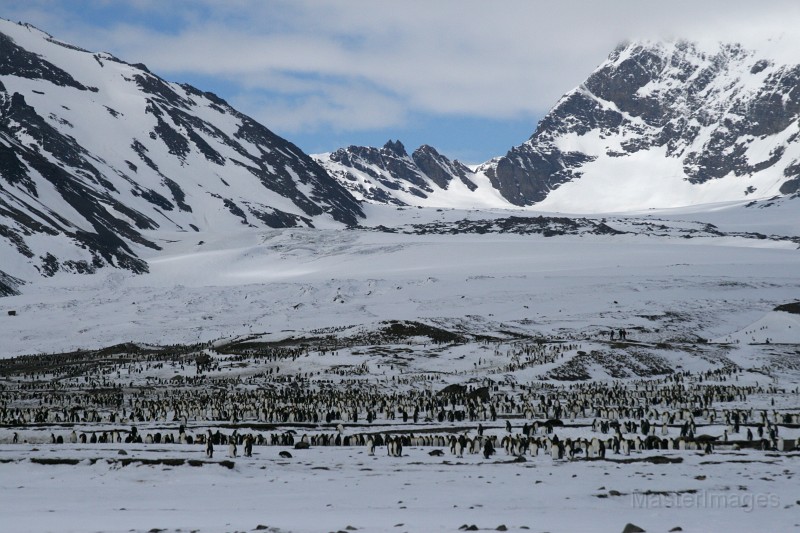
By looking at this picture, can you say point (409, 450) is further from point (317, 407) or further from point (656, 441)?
point (317, 407)

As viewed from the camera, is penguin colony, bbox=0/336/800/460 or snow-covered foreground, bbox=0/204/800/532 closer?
snow-covered foreground, bbox=0/204/800/532

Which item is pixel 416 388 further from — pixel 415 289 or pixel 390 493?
pixel 415 289

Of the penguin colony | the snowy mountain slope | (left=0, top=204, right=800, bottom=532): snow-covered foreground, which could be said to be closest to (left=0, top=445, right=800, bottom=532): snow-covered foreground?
(left=0, top=204, right=800, bottom=532): snow-covered foreground

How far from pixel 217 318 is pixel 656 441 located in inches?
2890

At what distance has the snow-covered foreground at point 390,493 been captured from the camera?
61.6ft

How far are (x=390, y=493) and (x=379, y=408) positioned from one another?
2339 cm

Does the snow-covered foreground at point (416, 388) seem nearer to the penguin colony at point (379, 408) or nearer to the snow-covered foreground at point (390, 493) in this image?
the snow-covered foreground at point (390, 493)

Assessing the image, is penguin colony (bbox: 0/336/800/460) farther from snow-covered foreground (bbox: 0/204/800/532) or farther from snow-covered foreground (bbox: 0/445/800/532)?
snow-covered foreground (bbox: 0/445/800/532)

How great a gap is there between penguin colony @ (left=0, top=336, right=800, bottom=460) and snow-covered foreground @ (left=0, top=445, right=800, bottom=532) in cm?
263

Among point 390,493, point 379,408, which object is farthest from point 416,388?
point 390,493

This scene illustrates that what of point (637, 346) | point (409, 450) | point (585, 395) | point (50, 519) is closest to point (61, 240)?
point (637, 346)

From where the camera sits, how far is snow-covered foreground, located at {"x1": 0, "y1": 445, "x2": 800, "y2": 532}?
61.6ft

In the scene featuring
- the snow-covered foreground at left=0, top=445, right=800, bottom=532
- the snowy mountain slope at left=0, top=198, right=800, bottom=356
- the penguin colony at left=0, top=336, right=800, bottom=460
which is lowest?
the snow-covered foreground at left=0, top=445, right=800, bottom=532

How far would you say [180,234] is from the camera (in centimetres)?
18275
